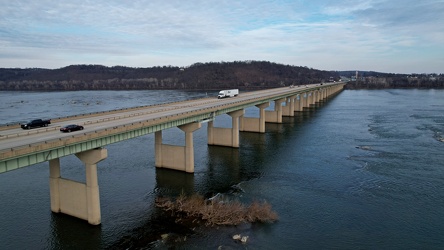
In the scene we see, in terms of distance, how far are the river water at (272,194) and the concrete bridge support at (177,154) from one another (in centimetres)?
117

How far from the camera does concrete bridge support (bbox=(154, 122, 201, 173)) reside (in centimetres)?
4309

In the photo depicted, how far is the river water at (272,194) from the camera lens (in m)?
27.3

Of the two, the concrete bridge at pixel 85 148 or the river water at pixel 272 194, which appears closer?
the concrete bridge at pixel 85 148

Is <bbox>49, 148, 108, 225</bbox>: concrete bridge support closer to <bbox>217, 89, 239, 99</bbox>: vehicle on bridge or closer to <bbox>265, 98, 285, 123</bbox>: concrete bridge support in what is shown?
<bbox>217, 89, 239, 99</bbox>: vehicle on bridge

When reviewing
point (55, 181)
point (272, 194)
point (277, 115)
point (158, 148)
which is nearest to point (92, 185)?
point (55, 181)

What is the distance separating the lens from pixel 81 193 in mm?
29344

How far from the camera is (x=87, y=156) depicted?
96.8ft

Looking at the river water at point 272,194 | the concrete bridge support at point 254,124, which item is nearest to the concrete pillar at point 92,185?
the river water at point 272,194

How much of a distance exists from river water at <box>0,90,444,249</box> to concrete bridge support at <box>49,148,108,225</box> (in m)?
0.76

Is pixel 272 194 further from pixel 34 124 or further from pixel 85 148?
pixel 34 124

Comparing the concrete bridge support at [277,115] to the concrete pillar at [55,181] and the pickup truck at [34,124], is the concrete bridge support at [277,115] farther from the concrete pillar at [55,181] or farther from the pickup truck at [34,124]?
the concrete pillar at [55,181]

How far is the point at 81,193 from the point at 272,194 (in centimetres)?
1793

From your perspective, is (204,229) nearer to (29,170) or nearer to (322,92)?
(29,170)

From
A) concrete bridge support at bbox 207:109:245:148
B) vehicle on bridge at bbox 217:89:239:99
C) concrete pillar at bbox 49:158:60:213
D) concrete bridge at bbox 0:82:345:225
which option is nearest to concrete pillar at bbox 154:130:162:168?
concrete bridge at bbox 0:82:345:225
